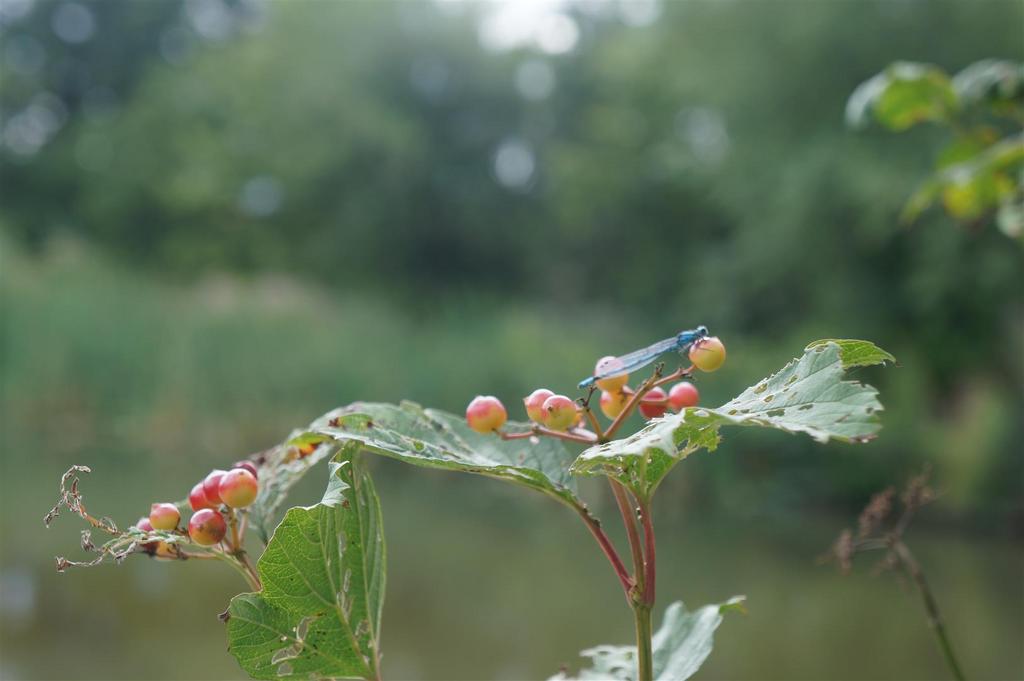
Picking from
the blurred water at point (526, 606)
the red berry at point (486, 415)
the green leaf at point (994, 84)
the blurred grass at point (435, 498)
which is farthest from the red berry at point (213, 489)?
the blurred water at point (526, 606)

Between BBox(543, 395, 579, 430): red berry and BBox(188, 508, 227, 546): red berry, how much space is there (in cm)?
16

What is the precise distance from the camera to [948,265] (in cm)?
627

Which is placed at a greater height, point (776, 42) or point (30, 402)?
point (776, 42)

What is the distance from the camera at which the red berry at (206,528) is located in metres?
0.45

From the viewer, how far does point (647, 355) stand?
1.55ft

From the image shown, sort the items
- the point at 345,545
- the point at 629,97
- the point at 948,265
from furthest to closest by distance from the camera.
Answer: the point at 629,97, the point at 948,265, the point at 345,545

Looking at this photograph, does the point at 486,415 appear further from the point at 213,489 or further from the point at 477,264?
the point at 477,264

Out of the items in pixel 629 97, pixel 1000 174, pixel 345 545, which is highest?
pixel 629 97

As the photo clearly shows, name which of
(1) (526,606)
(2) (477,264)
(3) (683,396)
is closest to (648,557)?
(3) (683,396)

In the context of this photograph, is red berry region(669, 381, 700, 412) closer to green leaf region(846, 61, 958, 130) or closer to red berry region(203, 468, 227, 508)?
red berry region(203, 468, 227, 508)

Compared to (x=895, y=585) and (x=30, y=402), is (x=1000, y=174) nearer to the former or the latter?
(x=895, y=585)

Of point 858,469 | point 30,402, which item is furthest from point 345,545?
point 30,402

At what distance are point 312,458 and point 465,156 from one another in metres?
11.4

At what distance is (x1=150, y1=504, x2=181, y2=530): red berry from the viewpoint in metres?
0.45
